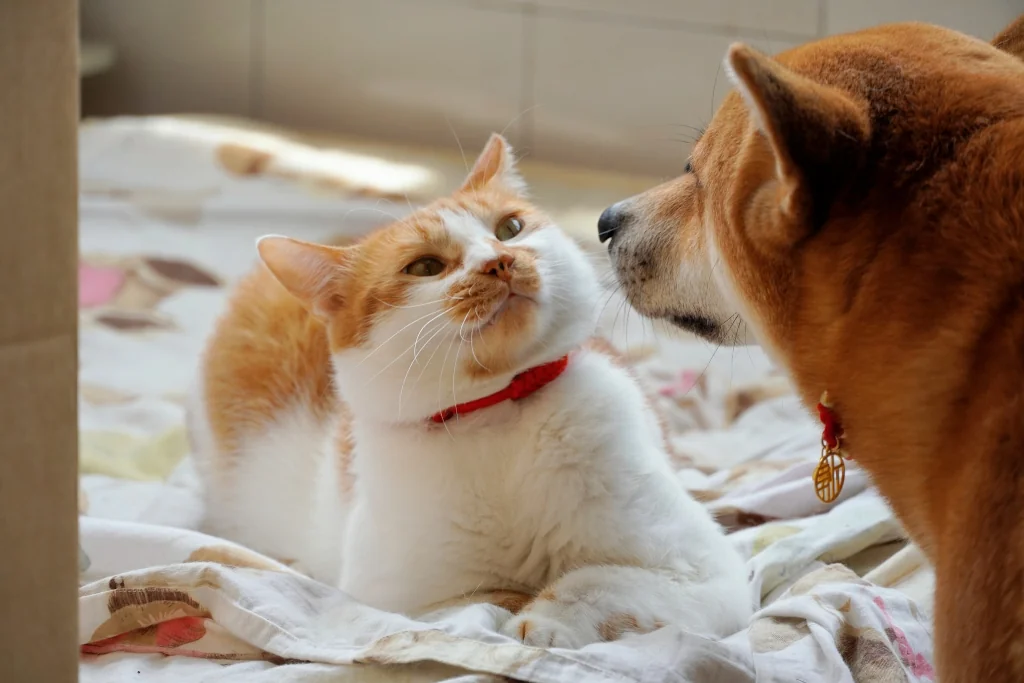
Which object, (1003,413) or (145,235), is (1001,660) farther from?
(145,235)

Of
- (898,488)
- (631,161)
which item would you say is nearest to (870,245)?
(898,488)

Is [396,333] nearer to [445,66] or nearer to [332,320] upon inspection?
[332,320]

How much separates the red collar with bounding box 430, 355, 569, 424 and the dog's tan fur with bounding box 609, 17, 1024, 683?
11.7 inches

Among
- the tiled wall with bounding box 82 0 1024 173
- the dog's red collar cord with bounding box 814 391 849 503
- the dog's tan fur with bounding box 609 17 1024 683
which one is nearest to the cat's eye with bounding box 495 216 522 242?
the dog's tan fur with bounding box 609 17 1024 683

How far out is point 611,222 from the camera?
1.14 meters

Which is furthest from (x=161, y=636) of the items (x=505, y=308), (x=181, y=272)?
(x=181, y=272)

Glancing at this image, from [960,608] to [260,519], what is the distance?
1.02 m

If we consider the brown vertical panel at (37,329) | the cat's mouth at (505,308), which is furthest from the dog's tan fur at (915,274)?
the brown vertical panel at (37,329)

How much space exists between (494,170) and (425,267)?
250mm

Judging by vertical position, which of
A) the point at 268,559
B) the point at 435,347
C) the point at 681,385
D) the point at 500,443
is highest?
the point at 435,347

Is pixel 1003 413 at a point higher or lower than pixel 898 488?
higher

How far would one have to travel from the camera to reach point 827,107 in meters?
0.74

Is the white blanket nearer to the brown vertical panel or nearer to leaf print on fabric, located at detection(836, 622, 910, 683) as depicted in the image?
leaf print on fabric, located at detection(836, 622, 910, 683)

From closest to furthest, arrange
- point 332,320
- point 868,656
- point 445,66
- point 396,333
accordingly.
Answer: point 868,656 → point 396,333 → point 332,320 → point 445,66
